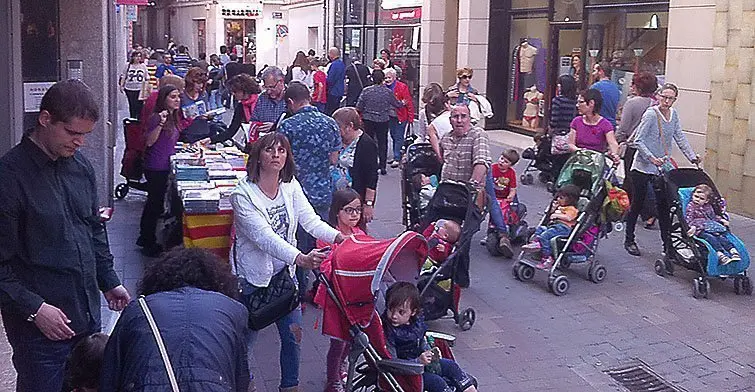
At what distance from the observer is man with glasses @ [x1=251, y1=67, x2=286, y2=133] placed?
9953mm

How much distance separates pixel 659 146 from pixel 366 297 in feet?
17.5

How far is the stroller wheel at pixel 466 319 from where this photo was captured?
23.7ft

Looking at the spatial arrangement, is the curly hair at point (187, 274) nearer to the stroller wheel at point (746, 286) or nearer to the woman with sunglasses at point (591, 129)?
the stroller wheel at point (746, 286)

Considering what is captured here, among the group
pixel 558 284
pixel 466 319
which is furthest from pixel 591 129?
pixel 466 319

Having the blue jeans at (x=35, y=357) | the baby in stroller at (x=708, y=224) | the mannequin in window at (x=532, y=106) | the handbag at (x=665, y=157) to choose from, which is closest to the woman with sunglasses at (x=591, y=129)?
the handbag at (x=665, y=157)

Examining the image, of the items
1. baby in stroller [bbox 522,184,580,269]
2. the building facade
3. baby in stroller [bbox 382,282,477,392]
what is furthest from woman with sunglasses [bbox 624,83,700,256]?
the building facade

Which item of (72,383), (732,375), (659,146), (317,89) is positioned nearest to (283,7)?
(317,89)

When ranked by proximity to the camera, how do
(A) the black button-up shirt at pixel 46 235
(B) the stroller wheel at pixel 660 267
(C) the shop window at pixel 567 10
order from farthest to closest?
1. (C) the shop window at pixel 567 10
2. (B) the stroller wheel at pixel 660 267
3. (A) the black button-up shirt at pixel 46 235

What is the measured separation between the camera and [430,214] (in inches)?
307

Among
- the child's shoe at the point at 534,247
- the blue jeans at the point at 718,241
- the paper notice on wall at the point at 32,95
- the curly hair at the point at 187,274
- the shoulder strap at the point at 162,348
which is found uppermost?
the paper notice on wall at the point at 32,95

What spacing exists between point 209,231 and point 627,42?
10.3 meters

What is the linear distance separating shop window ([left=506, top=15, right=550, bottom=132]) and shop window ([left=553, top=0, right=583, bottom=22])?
1.34 feet

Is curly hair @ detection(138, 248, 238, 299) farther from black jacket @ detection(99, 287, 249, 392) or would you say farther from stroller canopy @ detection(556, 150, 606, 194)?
stroller canopy @ detection(556, 150, 606, 194)

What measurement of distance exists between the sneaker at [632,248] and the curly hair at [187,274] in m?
7.23
